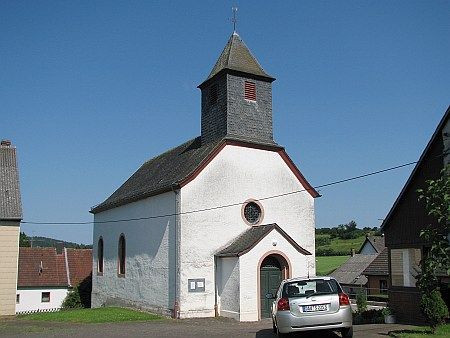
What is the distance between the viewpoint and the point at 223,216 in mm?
23484

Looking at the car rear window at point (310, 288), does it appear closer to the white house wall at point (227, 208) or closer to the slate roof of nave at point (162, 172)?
the white house wall at point (227, 208)

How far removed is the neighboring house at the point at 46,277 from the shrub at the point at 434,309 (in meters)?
33.3

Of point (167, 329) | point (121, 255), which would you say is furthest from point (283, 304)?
point (121, 255)

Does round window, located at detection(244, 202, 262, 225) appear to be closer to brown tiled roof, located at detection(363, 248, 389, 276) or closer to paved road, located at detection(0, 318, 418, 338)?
paved road, located at detection(0, 318, 418, 338)

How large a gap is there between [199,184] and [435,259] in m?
12.0

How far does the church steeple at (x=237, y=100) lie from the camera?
25016 mm

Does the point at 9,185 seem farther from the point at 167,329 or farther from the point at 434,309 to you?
the point at 434,309

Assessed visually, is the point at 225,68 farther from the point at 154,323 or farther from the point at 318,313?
the point at 318,313

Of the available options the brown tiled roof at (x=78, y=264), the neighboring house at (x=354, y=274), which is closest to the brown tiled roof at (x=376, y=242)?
the neighboring house at (x=354, y=274)

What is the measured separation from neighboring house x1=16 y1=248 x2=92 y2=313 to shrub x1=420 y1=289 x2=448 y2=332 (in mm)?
33263

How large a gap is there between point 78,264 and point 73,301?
26.9 ft

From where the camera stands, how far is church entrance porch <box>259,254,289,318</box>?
2150cm

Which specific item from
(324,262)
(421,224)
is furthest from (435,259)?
(324,262)

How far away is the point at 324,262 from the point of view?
83.8 metres
